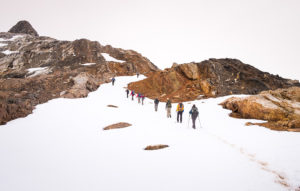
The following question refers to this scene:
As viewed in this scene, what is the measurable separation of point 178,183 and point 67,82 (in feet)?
109

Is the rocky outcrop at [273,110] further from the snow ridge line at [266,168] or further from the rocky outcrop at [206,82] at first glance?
the rocky outcrop at [206,82]

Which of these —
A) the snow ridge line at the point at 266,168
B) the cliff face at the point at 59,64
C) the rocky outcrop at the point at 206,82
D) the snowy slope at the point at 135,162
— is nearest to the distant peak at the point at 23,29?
the cliff face at the point at 59,64

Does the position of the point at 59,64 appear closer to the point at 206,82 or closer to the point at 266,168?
the point at 206,82

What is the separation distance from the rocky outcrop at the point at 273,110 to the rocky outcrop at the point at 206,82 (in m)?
11.7

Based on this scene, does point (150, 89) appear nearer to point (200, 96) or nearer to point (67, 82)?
point (200, 96)

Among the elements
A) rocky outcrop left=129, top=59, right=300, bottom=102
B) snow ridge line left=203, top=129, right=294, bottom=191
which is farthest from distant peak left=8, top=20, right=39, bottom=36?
snow ridge line left=203, top=129, right=294, bottom=191

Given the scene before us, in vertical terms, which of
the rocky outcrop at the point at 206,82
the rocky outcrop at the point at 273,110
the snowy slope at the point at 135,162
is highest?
the rocky outcrop at the point at 206,82

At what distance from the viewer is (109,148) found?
611 cm

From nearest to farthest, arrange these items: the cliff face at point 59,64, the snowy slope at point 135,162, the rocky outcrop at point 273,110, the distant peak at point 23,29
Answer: the snowy slope at point 135,162 < the rocky outcrop at point 273,110 < the cliff face at point 59,64 < the distant peak at point 23,29

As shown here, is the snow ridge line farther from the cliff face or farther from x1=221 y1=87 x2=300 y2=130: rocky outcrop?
the cliff face

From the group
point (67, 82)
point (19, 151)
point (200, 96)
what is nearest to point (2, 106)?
point (19, 151)

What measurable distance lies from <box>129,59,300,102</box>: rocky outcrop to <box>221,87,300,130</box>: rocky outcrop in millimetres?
11730

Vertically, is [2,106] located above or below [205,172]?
above

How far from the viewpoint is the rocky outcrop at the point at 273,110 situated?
1088cm
